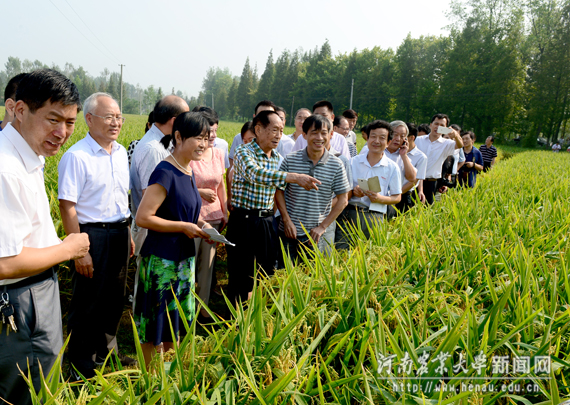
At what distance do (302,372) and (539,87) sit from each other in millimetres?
46985

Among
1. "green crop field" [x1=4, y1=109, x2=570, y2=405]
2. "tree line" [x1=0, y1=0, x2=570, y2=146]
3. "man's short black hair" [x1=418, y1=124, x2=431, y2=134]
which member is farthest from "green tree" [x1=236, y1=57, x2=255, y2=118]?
"green crop field" [x1=4, y1=109, x2=570, y2=405]

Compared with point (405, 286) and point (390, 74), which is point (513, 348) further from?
point (390, 74)

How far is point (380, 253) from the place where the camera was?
2.45 meters

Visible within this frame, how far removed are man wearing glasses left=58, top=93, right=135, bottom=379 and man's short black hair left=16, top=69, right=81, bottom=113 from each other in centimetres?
104

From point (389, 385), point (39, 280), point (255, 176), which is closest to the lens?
point (389, 385)

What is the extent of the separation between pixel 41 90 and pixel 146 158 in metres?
→ 1.60

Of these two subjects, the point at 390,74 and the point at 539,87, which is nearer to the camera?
the point at 539,87

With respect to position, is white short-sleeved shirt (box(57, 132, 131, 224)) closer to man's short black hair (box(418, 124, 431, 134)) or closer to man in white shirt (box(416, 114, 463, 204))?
man in white shirt (box(416, 114, 463, 204))

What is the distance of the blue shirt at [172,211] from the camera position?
2.37 meters

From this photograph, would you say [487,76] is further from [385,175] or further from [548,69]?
[385,175]

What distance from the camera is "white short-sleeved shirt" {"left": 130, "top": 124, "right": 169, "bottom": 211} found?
10.1ft

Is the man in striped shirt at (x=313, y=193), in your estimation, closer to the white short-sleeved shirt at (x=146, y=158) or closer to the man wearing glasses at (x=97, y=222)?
the white short-sleeved shirt at (x=146, y=158)

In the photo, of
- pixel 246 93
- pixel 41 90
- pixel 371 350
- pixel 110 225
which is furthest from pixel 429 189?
pixel 246 93

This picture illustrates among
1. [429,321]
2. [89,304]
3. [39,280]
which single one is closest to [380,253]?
[429,321]
